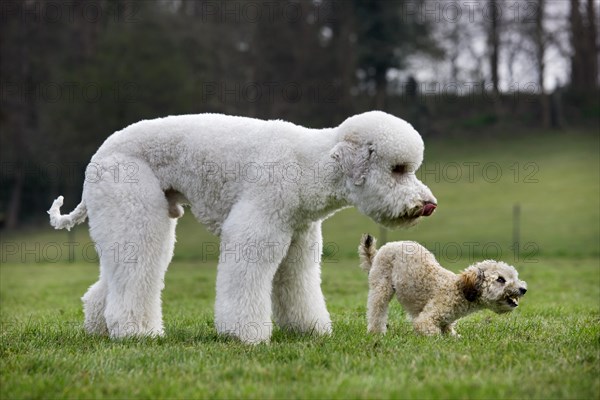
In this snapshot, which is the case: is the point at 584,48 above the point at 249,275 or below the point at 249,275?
above

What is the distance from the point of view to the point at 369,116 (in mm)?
6352

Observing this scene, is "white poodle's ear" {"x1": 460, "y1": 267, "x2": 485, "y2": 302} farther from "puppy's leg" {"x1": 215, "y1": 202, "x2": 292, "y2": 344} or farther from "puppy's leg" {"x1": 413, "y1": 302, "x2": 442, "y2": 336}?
"puppy's leg" {"x1": 215, "y1": 202, "x2": 292, "y2": 344}

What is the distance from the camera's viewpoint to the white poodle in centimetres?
621

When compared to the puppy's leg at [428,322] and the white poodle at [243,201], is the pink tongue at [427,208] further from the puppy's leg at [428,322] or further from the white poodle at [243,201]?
the puppy's leg at [428,322]

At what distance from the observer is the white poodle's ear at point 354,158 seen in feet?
20.2

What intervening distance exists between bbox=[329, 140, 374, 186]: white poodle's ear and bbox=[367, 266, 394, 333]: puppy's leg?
1537 mm

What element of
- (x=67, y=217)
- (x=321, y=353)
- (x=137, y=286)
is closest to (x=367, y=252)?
(x=321, y=353)

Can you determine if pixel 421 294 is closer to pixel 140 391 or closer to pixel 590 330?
pixel 590 330

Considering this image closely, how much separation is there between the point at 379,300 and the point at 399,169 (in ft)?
5.29

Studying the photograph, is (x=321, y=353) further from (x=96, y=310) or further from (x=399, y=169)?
(x=96, y=310)

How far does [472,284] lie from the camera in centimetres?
685

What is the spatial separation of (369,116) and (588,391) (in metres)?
2.91

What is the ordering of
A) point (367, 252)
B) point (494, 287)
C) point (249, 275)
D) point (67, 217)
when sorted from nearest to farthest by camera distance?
point (249, 275) → point (494, 287) → point (67, 217) → point (367, 252)

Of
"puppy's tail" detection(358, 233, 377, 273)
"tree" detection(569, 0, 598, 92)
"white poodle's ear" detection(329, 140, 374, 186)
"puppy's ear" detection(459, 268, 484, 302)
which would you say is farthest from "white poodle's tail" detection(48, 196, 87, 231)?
"tree" detection(569, 0, 598, 92)
